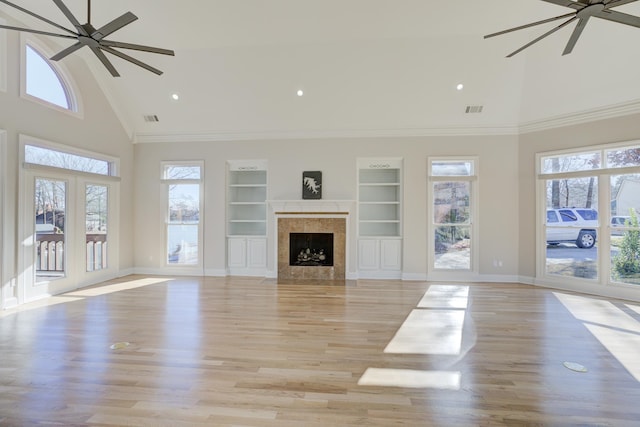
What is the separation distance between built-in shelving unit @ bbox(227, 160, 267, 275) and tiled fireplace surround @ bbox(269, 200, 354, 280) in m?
0.45

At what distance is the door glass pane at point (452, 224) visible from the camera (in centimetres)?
608

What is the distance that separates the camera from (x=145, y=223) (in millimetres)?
6621

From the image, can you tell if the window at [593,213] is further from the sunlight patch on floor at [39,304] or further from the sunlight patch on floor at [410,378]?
the sunlight patch on floor at [39,304]

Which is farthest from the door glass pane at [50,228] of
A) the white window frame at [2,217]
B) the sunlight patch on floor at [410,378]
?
the sunlight patch on floor at [410,378]

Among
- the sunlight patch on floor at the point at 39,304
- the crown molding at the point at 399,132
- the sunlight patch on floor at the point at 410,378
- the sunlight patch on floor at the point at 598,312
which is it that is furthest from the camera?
the crown molding at the point at 399,132

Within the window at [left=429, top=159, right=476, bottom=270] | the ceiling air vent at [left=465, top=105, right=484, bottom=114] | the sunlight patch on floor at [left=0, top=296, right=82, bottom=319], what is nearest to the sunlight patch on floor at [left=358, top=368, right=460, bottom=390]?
the window at [left=429, top=159, right=476, bottom=270]

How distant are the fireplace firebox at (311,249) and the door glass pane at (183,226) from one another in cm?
218

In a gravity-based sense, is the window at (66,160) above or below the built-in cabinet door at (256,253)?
above

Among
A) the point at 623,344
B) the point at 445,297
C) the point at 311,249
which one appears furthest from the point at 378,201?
the point at 623,344

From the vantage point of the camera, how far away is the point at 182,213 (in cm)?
664

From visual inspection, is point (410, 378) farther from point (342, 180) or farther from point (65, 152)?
point (65, 152)

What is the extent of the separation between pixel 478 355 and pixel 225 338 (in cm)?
257

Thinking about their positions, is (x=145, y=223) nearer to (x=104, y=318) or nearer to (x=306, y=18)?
(x=104, y=318)

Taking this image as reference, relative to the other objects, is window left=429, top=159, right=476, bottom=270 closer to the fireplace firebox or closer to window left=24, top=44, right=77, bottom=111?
the fireplace firebox
